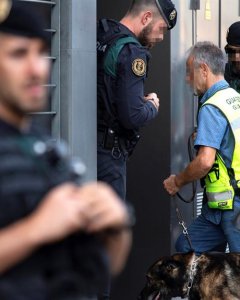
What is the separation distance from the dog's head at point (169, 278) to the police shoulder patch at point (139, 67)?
45.7 inches

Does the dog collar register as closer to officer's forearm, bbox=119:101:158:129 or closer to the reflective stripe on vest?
the reflective stripe on vest

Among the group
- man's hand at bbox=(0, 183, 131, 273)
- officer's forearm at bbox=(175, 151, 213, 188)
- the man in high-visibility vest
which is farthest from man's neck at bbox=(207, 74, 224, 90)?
man's hand at bbox=(0, 183, 131, 273)

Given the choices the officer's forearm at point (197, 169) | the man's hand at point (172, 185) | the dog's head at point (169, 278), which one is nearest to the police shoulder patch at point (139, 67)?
the officer's forearm at point (197, 169)

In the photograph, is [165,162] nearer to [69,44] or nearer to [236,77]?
[236,77]

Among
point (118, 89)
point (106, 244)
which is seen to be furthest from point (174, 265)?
point (106, 244)

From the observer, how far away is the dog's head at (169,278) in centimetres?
466

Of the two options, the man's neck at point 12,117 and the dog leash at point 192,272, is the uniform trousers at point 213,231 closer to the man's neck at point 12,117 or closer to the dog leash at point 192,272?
the dog leash at point 192,272

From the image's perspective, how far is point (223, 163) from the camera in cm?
473

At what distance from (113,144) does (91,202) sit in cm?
306

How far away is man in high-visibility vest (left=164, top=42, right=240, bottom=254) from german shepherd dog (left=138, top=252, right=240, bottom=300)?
22 cm

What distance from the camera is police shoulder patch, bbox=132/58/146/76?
4492 millimetres

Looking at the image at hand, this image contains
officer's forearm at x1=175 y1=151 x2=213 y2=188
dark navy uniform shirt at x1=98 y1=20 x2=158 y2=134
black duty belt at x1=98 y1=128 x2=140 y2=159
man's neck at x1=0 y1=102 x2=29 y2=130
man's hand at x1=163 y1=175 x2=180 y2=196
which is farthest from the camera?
man's hand at x1=163 y1=175 x2=180 y2=196

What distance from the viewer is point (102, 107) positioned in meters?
4.75

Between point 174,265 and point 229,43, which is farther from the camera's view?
point 229,43
